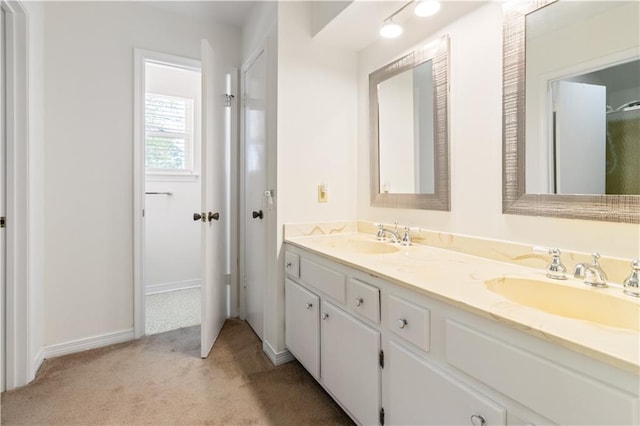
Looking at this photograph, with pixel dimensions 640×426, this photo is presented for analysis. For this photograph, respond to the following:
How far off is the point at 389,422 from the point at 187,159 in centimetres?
332

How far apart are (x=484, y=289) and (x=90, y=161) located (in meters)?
2.50

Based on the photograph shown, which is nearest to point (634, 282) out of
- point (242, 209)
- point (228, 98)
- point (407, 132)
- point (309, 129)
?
point (407, 132)

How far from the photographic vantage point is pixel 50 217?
2.04 m

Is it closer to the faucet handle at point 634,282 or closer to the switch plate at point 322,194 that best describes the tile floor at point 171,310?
the switch plate at point 322,194

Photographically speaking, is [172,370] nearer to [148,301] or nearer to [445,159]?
[148,301]

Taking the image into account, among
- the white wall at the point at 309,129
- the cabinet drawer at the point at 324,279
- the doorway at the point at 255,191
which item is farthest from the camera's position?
the doorway at the point at 255,191

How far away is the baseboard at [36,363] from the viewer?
5.92ft

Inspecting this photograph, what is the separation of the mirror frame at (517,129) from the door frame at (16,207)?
2.47 meters

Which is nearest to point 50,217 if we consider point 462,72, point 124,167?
point 124,167

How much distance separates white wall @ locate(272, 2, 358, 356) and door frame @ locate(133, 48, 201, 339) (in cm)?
103

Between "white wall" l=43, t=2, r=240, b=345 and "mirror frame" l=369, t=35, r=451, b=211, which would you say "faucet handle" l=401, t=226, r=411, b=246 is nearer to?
"mirror frame" l=369, t=35, r=451, b=211

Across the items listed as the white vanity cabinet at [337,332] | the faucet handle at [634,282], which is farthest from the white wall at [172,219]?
the faucet handle at [634,282]

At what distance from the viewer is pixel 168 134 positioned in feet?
11.3

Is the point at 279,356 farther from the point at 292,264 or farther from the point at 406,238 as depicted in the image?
the point at 406,238
